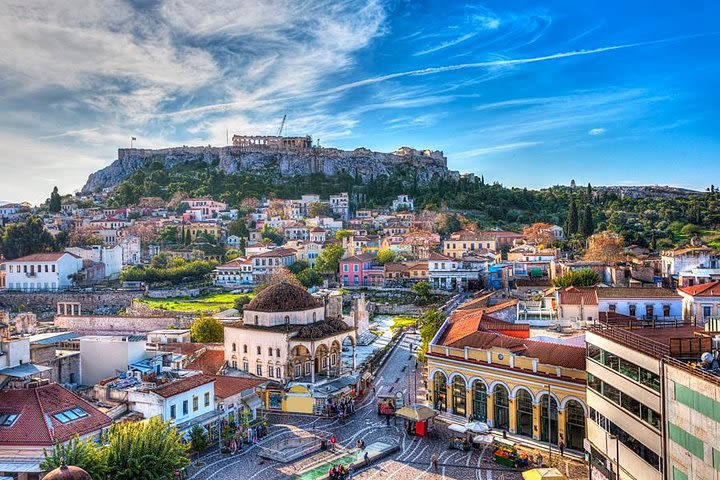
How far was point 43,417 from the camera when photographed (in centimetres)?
2027

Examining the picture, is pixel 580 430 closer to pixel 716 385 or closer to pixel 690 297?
pixel 716 385

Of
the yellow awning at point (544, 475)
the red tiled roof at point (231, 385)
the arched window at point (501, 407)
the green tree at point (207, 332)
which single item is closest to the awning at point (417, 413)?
the arched window at point (501, 407)

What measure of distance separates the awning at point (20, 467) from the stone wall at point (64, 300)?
51.5 m

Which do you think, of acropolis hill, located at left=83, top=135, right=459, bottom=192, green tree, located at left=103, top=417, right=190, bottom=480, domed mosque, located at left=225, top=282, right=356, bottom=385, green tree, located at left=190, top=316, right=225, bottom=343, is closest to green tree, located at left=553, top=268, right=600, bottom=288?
domed mosque, located at left=225, top=282, right=356, bottom=385

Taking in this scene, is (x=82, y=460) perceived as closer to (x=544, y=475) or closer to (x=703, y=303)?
(x=544, y=475)

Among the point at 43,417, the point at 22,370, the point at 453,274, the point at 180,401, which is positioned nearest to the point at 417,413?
the point at 180,401

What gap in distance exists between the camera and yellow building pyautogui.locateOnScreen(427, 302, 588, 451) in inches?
931

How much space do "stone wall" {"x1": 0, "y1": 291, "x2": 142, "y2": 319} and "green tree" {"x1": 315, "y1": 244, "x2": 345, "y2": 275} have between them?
780 inches

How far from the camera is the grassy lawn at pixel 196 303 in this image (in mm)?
61188

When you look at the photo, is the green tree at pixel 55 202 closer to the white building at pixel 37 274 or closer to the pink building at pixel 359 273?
the white building at pixel 37 274

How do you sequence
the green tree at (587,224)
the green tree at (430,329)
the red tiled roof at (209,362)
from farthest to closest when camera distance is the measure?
the green tree at (587,224), the green tree at (430,329), the red tiled roof at (209,362)

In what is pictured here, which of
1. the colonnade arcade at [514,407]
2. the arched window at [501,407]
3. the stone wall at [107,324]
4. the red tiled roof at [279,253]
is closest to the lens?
the colonnade arcade at [514,407]

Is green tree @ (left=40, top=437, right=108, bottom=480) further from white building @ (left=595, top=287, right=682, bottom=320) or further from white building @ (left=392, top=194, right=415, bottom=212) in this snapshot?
white building @ (left=392, top=194, right=415, bottom=212)

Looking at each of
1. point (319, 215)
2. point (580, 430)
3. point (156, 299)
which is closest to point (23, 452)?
point (580, 430)
